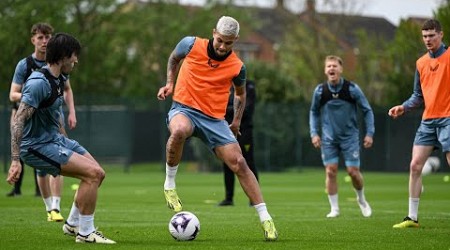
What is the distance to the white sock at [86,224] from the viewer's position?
10.0m

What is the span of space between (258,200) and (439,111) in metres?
2.92

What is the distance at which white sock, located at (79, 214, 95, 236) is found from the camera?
1002 centimetres

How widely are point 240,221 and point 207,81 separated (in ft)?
9.41

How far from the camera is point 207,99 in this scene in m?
11.1

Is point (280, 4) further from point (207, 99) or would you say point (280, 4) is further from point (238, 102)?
point (207, 99)

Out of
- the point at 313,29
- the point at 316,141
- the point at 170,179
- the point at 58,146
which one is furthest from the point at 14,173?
the point at 313,29

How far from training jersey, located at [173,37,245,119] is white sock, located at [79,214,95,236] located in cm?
186

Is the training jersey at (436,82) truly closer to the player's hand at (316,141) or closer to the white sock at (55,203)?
the player's hand at (316,141)

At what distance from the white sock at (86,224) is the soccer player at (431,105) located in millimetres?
4171

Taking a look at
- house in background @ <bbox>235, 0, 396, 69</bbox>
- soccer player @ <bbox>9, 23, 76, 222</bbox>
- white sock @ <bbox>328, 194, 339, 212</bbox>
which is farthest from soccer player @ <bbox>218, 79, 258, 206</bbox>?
house in background @ <bbox>235, 0, 396, 69</bbox>

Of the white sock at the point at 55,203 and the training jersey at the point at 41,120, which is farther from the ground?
the training jersey at the point at 41,120

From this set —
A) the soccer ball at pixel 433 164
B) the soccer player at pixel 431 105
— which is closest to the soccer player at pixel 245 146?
the soccer player at pixel 431 105

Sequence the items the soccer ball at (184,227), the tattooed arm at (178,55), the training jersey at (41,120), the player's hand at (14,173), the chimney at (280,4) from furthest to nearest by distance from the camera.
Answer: the chimney at (280,4) → the tattooed arm at (178,55) → the soccer ball at (184,227) → the training jersey at (41,120) → the player's hand at (14,173)

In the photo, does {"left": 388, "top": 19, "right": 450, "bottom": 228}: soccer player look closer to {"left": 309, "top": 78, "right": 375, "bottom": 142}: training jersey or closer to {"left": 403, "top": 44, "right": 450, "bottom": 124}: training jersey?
{"left": 403, "top": 44, "right": 450, "bottom": 124}: training jersey
